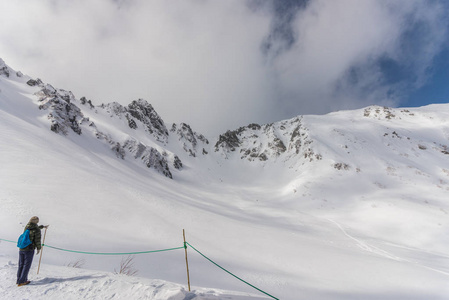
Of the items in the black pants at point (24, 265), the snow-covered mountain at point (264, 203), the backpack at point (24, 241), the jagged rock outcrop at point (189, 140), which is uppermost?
the jagged rock outcrop at point (189, 140)

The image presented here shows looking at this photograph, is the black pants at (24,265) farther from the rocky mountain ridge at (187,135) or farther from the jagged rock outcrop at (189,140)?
the jagged rock outcrop at (189,140)

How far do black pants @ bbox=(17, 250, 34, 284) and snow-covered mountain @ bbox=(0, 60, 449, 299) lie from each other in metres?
1.80

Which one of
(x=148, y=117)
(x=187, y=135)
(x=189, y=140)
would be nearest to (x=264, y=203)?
(x=189, y=140)

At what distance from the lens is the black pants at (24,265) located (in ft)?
16.3

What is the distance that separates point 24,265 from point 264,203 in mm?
38127

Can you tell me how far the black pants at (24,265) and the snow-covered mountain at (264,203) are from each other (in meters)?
1.80

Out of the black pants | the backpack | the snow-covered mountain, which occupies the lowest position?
the black pants

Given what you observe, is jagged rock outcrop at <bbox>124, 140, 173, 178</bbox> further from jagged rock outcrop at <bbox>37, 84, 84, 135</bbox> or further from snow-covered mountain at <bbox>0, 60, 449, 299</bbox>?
jagged rock outcrop at <bbox>37, 84, 84, 135</bbox>

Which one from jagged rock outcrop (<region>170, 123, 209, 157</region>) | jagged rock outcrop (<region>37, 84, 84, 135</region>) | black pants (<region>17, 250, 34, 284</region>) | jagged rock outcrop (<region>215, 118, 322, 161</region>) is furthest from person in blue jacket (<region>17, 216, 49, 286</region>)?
jagged rock outcrop (<region>170, 123, 209, 157</region>)

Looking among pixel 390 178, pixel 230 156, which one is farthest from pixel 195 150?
pixel 390 178

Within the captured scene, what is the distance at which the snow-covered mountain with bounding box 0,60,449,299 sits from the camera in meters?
9.16

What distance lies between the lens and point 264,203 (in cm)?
4022

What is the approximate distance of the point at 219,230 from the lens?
48.0ft

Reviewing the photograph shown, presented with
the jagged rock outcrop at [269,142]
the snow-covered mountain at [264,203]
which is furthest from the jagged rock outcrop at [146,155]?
the jagged rock outcrop at [269,142]
